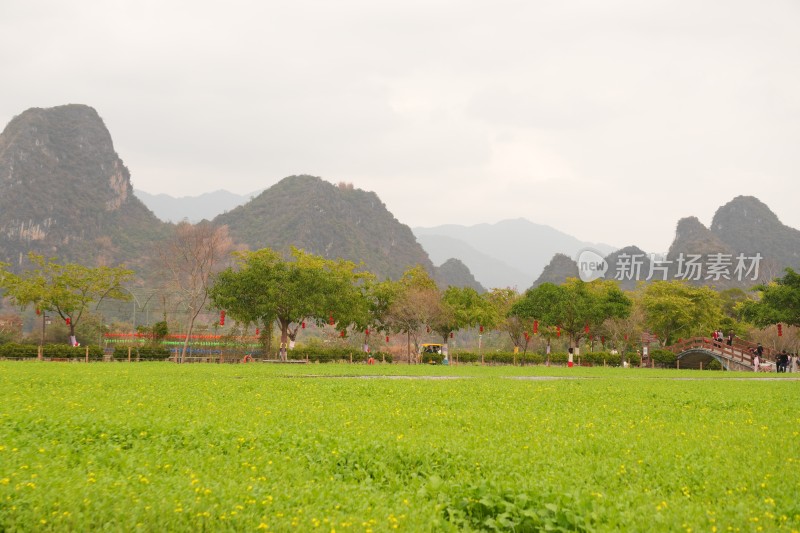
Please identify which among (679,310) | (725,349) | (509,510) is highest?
(679,310)

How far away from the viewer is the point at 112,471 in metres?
9.27

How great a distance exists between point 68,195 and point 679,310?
432ft

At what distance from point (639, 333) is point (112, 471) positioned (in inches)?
2620

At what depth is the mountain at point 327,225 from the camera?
13825cm

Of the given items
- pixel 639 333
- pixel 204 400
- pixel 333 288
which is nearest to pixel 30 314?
pixel 333 288

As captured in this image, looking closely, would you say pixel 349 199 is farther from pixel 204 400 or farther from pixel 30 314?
pixel 204 400

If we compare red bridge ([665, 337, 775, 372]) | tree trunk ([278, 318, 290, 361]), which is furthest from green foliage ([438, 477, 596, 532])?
red bridge ([665, 337, 775, 372])

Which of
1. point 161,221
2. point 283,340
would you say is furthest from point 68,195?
point 283,340

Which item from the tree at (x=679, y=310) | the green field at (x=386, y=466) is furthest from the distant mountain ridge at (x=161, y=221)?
the green field at (x=386, y=466)

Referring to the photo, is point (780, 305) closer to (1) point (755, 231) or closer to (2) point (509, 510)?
(2) point (509, 510)

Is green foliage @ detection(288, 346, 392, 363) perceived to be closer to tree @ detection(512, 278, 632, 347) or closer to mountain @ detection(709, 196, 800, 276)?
tree @ detection(512, 278, 632, 347)

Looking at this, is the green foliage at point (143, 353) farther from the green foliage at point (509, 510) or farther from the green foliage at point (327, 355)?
the green foliage at point (509, 510)

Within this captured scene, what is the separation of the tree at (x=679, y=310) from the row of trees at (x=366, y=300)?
11 cm

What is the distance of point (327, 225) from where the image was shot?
14550cm
